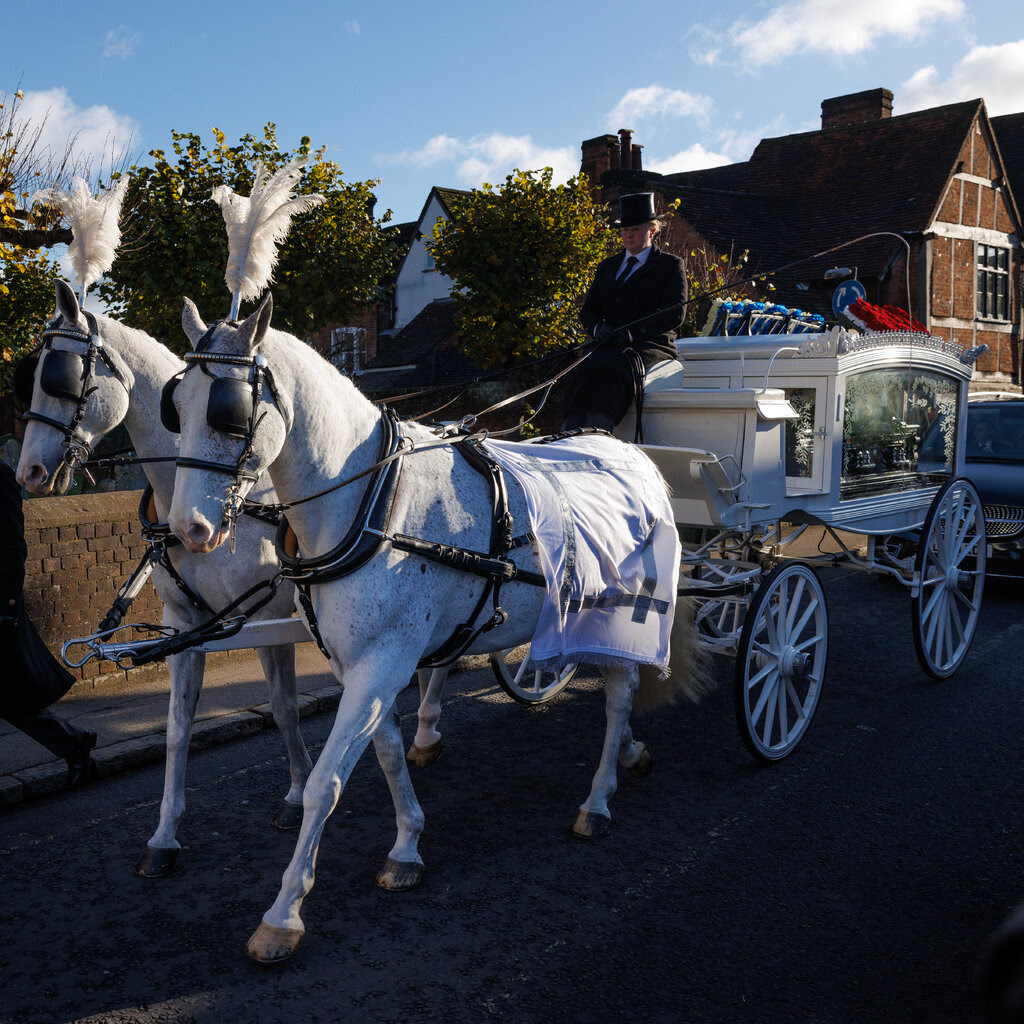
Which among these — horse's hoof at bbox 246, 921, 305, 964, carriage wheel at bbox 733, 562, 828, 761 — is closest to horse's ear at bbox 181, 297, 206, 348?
horse's hoof at bbox 246, 921, 305, 964

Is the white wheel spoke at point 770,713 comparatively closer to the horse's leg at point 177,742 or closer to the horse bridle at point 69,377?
the horse's leg at point 177,742

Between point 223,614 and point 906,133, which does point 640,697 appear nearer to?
point 223,614

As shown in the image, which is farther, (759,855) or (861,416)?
(861,416)

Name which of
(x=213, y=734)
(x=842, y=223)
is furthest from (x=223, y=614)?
(x=842, y=223)

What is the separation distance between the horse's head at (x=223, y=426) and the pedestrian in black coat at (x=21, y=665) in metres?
1.54

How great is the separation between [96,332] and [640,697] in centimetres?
318

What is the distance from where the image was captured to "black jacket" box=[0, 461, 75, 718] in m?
4.16

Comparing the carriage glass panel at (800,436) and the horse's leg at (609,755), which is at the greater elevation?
the carriage glass panel at (800,436)

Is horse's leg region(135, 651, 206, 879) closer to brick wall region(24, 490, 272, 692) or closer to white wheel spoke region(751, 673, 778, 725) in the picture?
brick wall region(24, 490, 272, 692)

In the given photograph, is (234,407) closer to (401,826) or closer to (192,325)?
(192,325)

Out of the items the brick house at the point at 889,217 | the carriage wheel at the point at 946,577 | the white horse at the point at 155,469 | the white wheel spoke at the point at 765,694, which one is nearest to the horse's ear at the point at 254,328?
the white horse at the point at 155,469

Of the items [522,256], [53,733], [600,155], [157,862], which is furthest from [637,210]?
[600,155]

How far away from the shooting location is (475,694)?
21.3 feet

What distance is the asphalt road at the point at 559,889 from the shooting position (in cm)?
310
